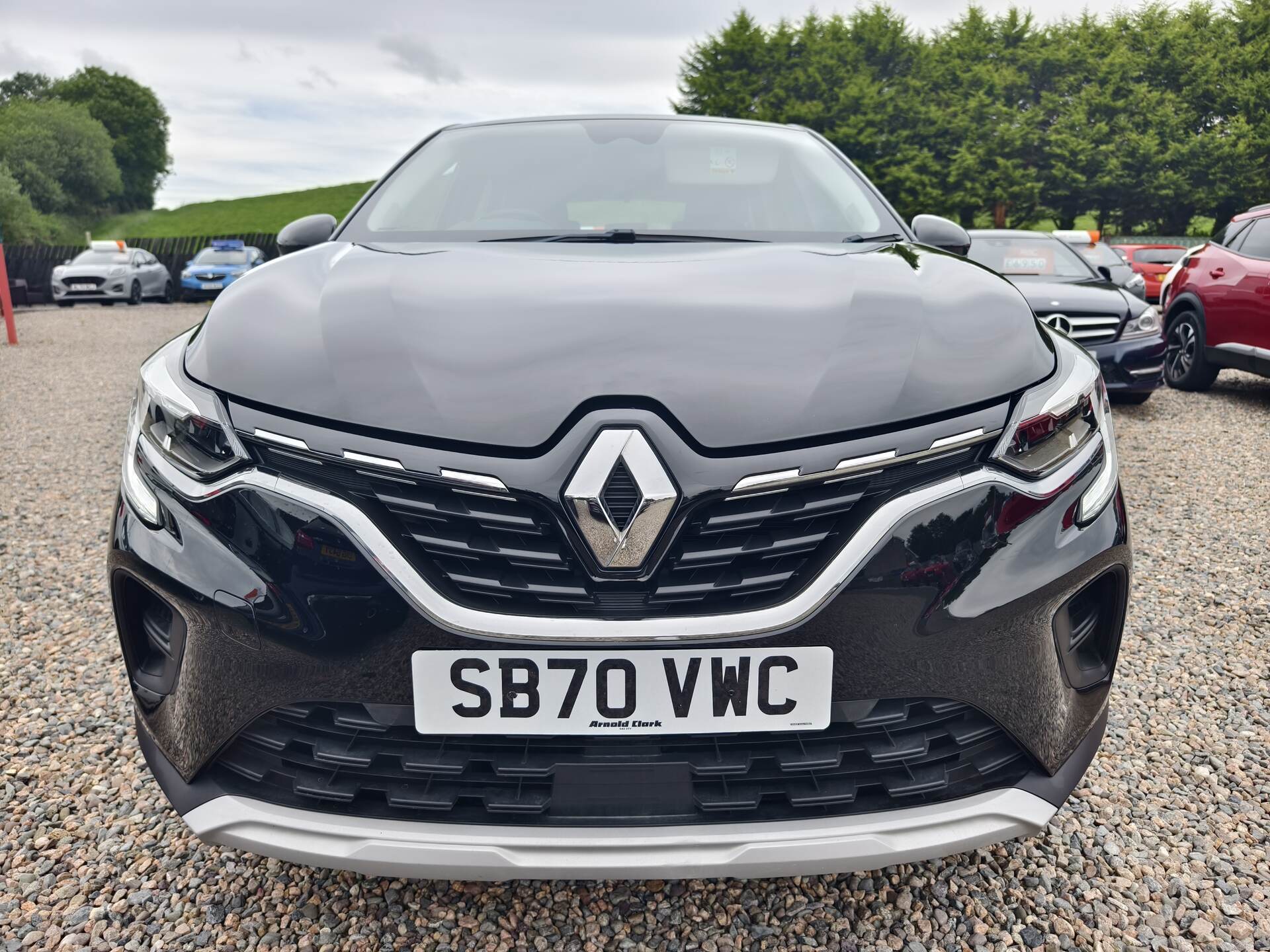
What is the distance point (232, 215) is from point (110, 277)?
43271 mm

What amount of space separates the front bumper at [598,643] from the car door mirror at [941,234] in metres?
1.24

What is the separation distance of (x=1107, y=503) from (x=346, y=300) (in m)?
1.30

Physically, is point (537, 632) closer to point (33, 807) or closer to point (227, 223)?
point (33, 807)

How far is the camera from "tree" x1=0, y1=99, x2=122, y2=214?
50219 mm

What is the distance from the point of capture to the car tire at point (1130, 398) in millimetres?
7312

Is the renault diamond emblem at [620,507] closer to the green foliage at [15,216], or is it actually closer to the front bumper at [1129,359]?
the front bumper at [1129,359]

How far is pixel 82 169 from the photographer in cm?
5328

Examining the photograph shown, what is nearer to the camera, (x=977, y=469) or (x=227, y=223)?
(x=977, y=469)

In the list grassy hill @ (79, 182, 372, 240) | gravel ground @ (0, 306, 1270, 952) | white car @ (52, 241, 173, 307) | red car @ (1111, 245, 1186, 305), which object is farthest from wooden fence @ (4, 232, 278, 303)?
grassy hill @ (79, 182, 372, 240)

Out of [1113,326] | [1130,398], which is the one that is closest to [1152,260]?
[1130,398]

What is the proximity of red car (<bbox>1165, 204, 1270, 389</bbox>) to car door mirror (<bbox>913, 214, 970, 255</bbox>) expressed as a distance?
561 cm

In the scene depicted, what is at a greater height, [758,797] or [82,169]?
[758,797]

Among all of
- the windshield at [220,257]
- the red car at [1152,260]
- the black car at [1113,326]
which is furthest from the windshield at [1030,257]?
the windshield at [220,257]

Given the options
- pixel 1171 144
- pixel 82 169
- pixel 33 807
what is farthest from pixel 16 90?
pixel 33 807
